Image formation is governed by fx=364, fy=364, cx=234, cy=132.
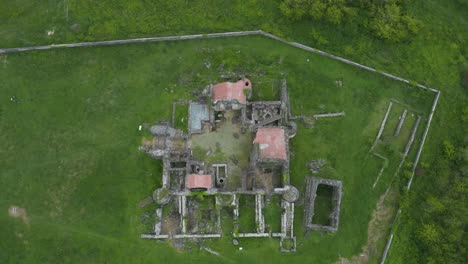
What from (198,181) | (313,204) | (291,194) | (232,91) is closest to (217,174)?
(198,181)

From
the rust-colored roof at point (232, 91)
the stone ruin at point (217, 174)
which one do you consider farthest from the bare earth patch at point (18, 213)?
the rust-colored roof at point (232, 91)

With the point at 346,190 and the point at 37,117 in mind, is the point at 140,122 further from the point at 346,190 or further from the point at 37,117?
the point at 346,190

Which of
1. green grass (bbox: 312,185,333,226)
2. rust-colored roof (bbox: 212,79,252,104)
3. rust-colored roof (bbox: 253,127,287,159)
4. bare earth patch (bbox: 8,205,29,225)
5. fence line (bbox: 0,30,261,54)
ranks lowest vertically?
bare earth patch (bbox: 8,205,29,225)

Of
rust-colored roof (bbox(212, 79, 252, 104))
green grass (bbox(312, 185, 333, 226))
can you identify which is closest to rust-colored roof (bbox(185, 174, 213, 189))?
rust-colored roof (bbox(212, 79, 252, 104))

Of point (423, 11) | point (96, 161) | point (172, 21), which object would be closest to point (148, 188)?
point (96, 161)

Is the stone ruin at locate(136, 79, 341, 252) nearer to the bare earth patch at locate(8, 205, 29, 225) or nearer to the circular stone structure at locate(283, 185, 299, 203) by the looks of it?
the circular stone structure at locate(283, 185, 299, 203)

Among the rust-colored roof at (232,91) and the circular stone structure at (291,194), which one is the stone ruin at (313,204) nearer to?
the circular stone structure at (291,194)
